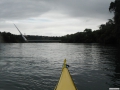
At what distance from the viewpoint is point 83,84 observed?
63.0 feet

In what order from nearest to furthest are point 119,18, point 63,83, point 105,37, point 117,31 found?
1. point 63,83
2. point 119,18
3. point 117,31
4. point 105,37

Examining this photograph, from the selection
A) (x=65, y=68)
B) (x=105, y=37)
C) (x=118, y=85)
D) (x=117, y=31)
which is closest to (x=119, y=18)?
(x=117, y=31)

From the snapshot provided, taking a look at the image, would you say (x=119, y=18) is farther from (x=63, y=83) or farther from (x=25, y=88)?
(x=63, y=83)

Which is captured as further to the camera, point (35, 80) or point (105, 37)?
point (105, 37)

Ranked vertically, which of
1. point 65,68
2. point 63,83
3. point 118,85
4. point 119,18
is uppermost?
point 119,18

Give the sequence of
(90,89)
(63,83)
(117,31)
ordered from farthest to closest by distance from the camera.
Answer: (117,31) < (90,89) < (63,83)

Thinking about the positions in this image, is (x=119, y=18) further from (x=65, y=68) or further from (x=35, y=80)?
(x=65, y=68)

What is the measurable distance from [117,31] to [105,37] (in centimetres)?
4019

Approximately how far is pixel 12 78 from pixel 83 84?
26.9 ft

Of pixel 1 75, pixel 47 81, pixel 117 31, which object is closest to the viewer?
pixel 47 81

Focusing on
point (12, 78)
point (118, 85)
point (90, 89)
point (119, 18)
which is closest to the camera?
point (90, 89)

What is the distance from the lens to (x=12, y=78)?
21.9 meters

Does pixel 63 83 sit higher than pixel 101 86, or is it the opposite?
pixel 63 83

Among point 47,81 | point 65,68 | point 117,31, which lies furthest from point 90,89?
point 117,31
